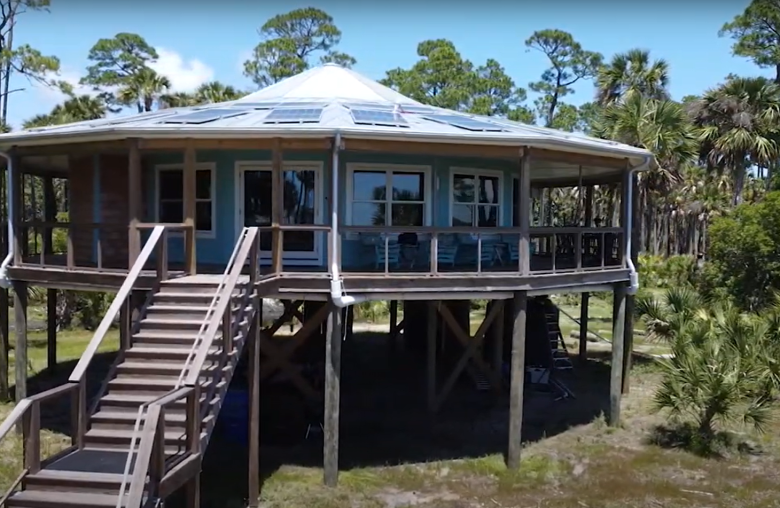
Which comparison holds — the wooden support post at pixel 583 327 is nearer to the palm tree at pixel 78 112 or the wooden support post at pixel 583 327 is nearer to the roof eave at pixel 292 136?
the roof eave at pixel 292 136

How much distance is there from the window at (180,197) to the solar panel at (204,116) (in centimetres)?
108

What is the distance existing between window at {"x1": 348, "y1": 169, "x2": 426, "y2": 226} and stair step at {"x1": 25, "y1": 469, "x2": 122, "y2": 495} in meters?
7.69

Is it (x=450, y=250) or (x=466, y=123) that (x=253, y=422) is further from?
(x=466, y=123)

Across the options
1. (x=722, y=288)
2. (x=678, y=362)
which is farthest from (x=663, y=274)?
(x=678, y=362)

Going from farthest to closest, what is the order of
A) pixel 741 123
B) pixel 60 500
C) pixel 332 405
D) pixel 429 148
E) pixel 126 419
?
pixel 741 123 → pixel 429 148 → pixel 332 405 → pixel 126 419 → pixel 60 500

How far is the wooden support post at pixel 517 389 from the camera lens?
12.6 meters

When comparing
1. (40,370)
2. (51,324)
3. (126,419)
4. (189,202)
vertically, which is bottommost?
(40,370)

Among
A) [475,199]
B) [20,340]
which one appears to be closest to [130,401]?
[20,340]

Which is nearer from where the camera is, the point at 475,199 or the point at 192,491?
the point at 192,491

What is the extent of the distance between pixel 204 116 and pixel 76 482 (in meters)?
8.00

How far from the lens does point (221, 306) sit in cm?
914

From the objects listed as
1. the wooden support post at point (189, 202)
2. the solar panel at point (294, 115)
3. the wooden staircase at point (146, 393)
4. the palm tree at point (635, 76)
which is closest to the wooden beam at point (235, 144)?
the wooden support post at point (189, 202)

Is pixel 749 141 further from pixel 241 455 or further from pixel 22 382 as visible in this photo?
pixel 22 382

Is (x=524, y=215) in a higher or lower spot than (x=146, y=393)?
higher
